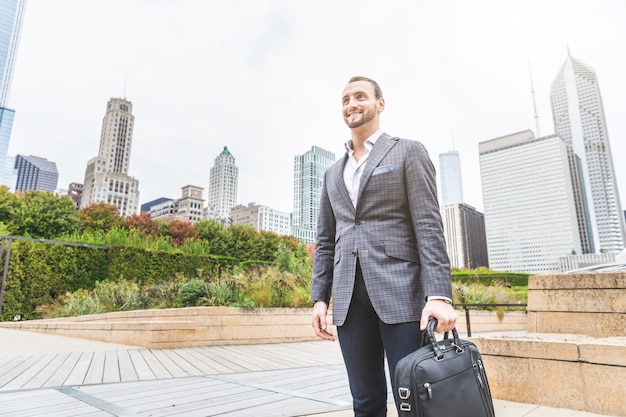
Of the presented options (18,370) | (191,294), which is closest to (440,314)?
(18,370)

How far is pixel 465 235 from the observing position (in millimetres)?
119688

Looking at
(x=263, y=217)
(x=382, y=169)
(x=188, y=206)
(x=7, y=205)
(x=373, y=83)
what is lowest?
(x=382, y=169)

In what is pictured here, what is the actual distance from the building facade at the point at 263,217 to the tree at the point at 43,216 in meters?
102

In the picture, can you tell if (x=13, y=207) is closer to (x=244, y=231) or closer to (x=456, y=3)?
(x=244, y=231)

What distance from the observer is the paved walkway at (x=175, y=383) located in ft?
8.23

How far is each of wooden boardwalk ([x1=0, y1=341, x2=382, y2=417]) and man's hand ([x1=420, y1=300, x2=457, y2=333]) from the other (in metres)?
1.72

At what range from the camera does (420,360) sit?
969mm

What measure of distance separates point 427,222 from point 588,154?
188063 millimetres

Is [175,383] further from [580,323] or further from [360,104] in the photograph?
[580,323]

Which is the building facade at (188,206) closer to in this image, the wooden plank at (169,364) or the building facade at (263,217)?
the building facade at (263,217)

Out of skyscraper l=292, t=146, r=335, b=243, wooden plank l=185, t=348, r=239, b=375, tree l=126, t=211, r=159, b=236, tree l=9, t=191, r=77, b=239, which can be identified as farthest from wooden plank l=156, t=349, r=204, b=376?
skyscraper l=292, t=146, r=335, b=243

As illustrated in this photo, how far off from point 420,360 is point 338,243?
1.97ft

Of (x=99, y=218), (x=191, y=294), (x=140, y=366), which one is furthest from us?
(x=99, y=218)

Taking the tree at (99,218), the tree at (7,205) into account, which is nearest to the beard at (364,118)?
the tree at (7,205)
